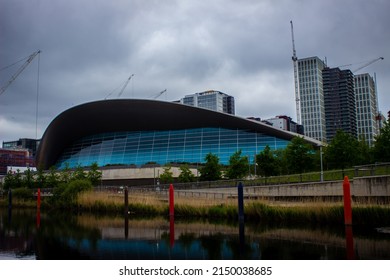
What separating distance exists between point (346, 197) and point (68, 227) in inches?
489

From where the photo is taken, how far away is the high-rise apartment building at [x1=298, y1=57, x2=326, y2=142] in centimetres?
18638

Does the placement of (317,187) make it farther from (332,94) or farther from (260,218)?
(332,94)

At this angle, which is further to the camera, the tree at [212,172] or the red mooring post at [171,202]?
the tree at [212,172]

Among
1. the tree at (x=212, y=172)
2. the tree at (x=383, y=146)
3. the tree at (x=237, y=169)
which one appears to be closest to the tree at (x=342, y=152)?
the tree at (x=383, y=146)

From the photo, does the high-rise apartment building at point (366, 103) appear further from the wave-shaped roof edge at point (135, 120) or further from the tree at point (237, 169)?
the tree at point (237, 169)

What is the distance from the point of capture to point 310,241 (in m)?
12.4

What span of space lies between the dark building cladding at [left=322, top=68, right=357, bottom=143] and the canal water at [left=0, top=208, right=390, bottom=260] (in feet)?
552

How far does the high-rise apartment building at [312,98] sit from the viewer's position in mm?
186375

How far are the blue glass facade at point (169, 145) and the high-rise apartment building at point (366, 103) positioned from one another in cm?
12257

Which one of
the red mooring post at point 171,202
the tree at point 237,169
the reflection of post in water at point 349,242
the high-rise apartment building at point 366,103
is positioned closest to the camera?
the reflection of post in water at point 349,242

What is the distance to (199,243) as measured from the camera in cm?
1289

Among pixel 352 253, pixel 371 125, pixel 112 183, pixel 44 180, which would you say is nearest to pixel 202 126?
pixel 112 183

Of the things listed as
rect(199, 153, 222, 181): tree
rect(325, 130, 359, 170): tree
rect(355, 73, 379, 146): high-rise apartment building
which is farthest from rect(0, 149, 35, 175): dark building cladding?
rect(355, 73, 379, 146): high-rise apartment building

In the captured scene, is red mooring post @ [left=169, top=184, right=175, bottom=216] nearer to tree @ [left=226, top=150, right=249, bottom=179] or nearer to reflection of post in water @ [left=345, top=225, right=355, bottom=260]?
reflection of post in water @ [left=345, top=225, right=355, bottom=260]
